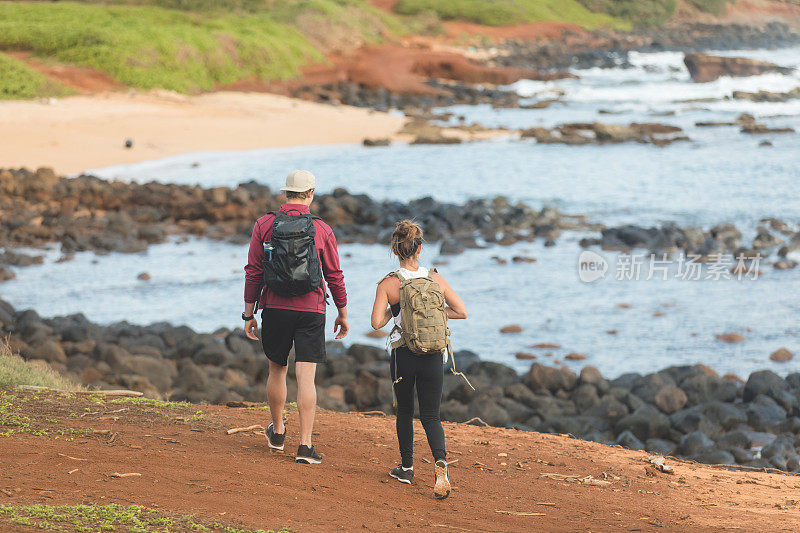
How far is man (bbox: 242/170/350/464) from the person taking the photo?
199 inches

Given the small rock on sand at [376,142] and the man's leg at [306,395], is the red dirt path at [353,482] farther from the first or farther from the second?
the small rock on sand at [376,142]

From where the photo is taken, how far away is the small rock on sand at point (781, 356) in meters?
12.2

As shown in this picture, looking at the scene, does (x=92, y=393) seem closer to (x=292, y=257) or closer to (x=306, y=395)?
(x=306, y=395)

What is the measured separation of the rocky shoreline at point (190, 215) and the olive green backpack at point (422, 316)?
13.0 metres

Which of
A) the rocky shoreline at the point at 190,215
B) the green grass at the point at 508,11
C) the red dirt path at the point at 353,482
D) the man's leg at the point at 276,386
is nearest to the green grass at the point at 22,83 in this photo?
the rocky shoreline at the point at 190,215

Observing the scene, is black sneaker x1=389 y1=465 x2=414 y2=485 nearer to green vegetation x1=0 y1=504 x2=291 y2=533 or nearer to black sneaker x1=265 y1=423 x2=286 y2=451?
black sneaker x1=265 y1=423 x2=286 y2=451

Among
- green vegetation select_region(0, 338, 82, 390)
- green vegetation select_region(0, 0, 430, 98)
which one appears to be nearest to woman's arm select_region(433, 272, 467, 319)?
green vegetation select_region(0, 338, 82, 390)

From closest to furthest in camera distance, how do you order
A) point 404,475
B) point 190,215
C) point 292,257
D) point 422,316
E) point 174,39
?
point 422,316, point 292,257, point 404,475, point 190,215, point 174,39

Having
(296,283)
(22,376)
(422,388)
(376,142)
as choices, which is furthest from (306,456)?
(376,142)

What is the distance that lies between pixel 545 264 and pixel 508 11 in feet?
197

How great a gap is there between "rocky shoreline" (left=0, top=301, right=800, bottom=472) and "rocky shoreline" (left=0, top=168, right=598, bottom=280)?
665cm

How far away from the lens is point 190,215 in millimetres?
20594

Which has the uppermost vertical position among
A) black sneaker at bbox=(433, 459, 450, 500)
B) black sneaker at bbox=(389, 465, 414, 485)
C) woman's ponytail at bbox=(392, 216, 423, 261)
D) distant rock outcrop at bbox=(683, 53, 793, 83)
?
distant rock outcrop at bbox=(683, 53, 793, 83)

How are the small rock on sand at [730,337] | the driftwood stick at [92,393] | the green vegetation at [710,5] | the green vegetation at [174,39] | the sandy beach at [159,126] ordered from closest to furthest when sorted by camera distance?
the driftwood stick at [92,393], the small rock on sand at [730,337], the sandy beach at [159,126], the green vegetation at [174,39], the green vegetation at [710,5]
